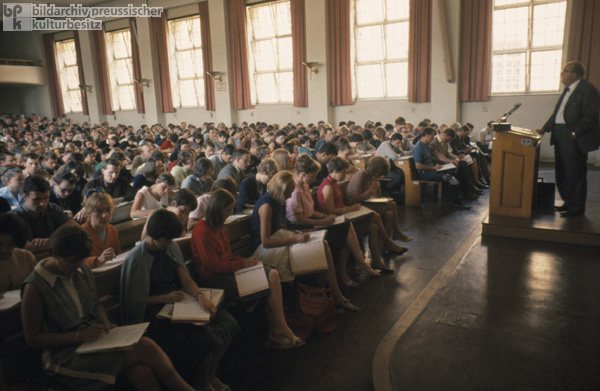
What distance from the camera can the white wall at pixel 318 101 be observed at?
33.1ft

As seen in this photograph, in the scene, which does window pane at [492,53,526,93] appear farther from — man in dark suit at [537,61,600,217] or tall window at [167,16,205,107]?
tall window at [167,16,205,107]

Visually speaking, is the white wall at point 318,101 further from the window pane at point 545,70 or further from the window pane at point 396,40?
the window pane at point 396,40

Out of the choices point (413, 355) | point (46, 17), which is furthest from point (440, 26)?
point (46, 17)

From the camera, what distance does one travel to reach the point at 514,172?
452cm

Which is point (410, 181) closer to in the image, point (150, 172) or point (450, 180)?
point (450, 180)

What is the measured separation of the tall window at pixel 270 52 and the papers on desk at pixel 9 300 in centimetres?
1162

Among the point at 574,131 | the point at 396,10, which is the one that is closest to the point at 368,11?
the point at 396,10

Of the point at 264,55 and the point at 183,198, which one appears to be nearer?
the point at 183,198

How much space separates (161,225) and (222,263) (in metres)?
0.53

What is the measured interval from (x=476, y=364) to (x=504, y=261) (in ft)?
5.63

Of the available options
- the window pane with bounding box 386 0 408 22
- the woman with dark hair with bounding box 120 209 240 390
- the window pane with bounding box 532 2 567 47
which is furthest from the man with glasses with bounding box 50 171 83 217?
the window pane with bounding box 532 2 567 47

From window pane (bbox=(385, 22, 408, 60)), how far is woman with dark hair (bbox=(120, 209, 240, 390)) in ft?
33.9

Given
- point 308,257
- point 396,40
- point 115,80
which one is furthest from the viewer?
point 115,80

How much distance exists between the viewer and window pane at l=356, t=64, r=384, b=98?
11802 millimetres
